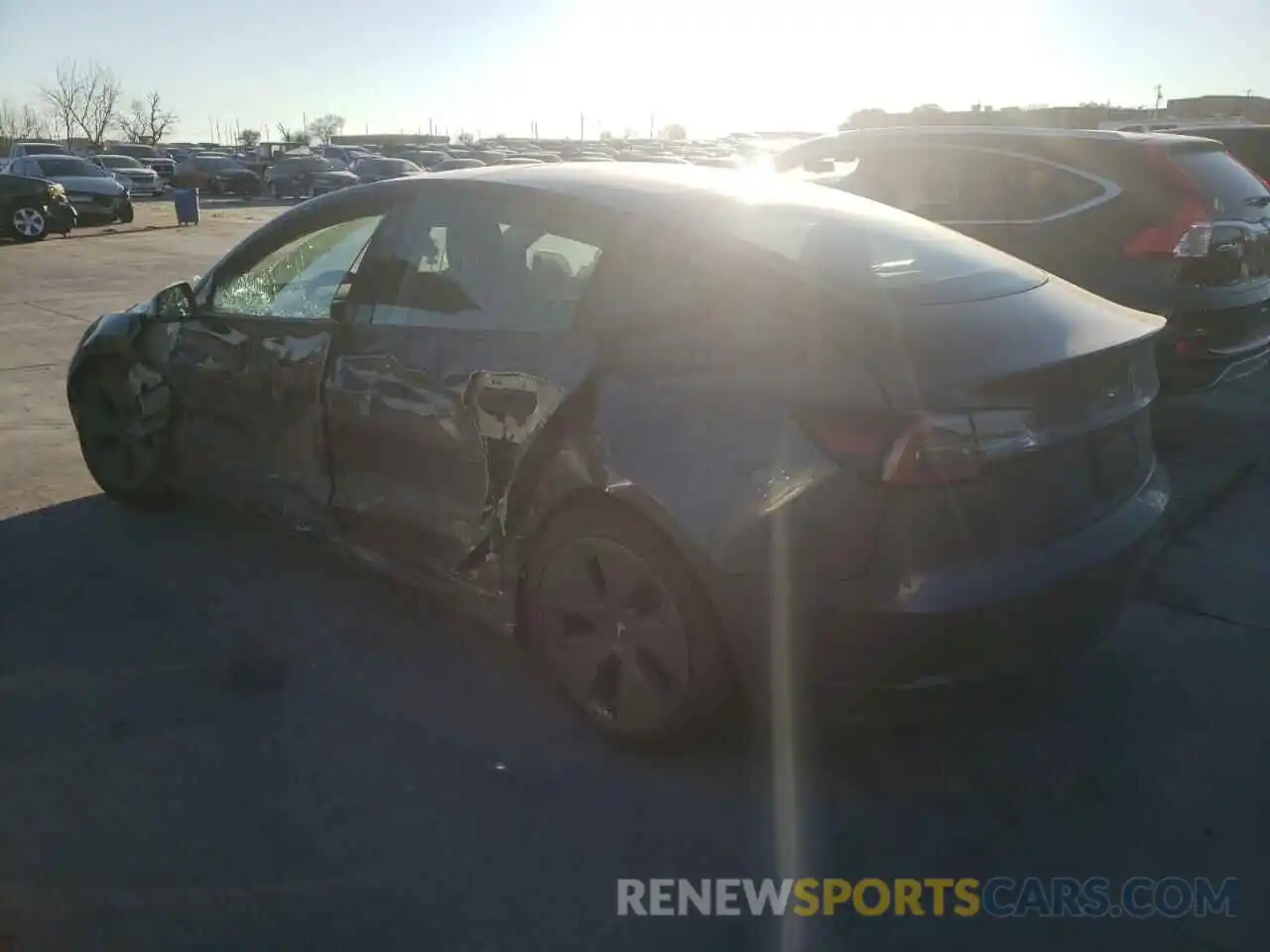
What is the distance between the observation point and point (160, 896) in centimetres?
249

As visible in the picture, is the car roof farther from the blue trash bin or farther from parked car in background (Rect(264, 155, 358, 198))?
parked car in background (Rect(264, 155, 358, 198))

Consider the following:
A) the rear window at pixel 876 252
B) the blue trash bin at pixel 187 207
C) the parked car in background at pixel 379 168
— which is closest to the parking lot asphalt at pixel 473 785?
the rear window at pixel 876 252

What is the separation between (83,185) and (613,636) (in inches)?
1010

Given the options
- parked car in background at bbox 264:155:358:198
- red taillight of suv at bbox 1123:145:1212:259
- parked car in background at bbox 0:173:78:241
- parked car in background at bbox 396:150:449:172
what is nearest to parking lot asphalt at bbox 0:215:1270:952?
red taillight of suv at bbox 1123:145:1212:259

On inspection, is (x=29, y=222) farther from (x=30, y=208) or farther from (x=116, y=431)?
(x=116, y=431)

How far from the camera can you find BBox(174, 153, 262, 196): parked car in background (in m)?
42.2

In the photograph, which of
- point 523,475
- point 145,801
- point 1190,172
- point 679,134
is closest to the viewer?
point 145,801

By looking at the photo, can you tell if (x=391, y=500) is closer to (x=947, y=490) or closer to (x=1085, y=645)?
(x=947, y=490)

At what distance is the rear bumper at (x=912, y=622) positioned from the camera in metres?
2.51

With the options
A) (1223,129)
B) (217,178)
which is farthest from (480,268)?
(217,178)

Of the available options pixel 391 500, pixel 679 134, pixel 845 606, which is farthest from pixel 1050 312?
pixel 679 134

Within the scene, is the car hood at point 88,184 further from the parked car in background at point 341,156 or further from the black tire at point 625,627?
the black tire at point 625,627

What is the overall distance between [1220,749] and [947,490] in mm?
1404

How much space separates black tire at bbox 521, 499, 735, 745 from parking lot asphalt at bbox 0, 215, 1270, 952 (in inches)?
6.7
